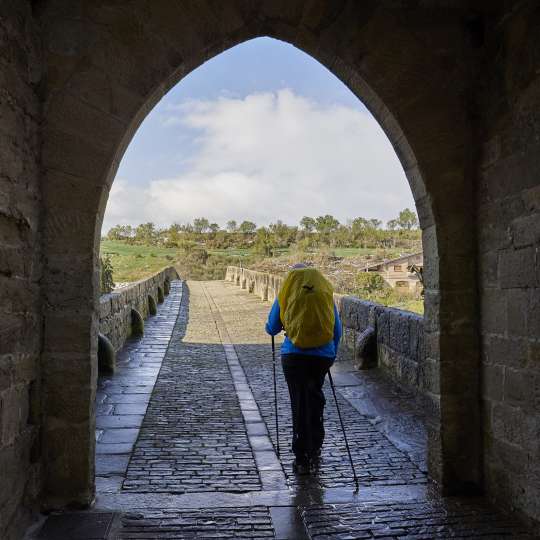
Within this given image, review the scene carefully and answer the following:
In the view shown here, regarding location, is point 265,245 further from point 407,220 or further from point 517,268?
point 517,268

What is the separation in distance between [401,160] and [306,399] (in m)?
1.77

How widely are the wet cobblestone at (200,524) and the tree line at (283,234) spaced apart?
3154 cm

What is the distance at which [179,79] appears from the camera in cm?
334

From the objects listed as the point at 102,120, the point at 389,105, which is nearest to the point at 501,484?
the point at 389,105

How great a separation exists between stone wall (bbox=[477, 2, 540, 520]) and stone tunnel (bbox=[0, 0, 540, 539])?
0.01 meters

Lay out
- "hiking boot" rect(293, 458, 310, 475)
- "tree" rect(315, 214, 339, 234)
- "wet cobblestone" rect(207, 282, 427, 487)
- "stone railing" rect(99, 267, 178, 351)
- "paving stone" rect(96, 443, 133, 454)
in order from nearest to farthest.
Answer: "wet cobblestone" rect(207, 282, 427, 487) < "hiking boot" rect(293, 458, 310, 475) < "paving stone" rect(96, 443, 133, 454) < "stone railing" rect(99, 267, 178, 351) < "tree" rect(315, 214, 339, 234)

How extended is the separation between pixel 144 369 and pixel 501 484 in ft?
17.1

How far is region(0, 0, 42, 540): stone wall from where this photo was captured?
2602 millimetres

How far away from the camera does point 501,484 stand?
3170 mm

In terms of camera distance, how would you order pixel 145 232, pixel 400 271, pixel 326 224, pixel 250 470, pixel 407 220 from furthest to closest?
pixel 145 232 < pixel 326 224 < pixel 407 220 < pixel 400 271 < pixel 250 470

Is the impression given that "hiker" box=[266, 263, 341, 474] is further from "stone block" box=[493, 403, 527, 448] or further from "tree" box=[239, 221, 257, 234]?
"tree" box=[239, 221, 257, 234]

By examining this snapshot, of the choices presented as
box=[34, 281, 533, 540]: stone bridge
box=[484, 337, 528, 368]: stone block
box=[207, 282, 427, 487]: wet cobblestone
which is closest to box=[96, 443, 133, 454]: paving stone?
box=[34, 281, 533, 540]: stone bridge

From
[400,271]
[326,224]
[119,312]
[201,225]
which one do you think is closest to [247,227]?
[201,225]

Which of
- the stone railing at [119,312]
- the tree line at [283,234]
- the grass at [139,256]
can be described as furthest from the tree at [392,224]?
the stone railing at [119,312]
